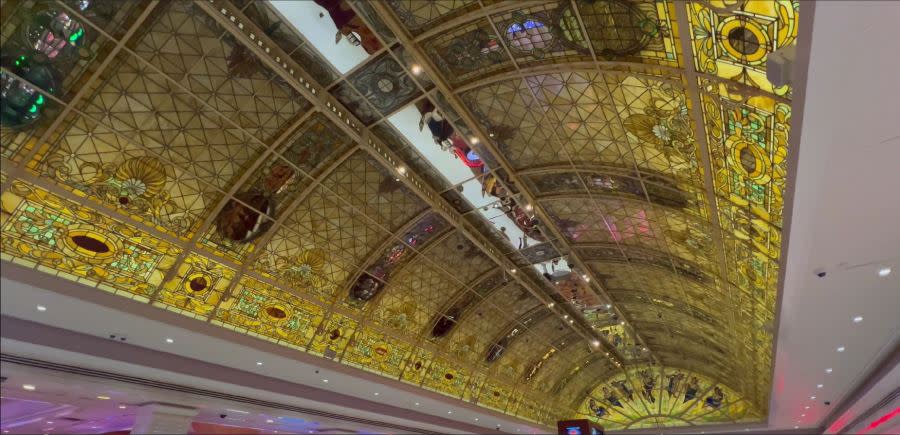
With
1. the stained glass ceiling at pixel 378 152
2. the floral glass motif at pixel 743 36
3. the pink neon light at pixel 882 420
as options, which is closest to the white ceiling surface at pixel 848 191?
the stained glass ceiling at pixel 378 152

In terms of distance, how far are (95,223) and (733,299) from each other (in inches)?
1012

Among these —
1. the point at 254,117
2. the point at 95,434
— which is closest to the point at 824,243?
the point at 254,117

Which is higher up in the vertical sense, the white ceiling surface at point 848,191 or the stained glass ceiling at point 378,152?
the stained glass ceiling at point 378,152

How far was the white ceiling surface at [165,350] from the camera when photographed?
13609 millimetres

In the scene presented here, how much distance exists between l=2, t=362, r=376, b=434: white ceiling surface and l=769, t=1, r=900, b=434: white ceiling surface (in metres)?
19.4

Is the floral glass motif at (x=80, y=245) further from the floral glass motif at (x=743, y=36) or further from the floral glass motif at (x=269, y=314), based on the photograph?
the floral glass motif at (x=743, y=36)

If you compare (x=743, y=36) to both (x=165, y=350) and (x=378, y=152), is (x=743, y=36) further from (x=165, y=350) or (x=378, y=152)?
(x=165, y=350)

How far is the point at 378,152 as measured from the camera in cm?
1745

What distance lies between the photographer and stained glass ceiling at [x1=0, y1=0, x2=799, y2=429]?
1231 centimetres

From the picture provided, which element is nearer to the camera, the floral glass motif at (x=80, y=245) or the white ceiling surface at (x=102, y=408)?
the floral glass motif at (x=80, y=245)

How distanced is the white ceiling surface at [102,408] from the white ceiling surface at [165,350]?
684mm

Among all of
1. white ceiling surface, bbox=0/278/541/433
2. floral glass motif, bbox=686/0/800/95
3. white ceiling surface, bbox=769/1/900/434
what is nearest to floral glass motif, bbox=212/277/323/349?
white ceiling surface, bbox=0/278/541/433

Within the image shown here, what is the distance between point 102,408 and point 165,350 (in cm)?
568

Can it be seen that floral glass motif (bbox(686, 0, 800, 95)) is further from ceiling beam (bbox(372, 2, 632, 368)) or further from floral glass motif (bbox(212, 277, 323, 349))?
floral glass motif (bbox(212, 277, 323, 349))
